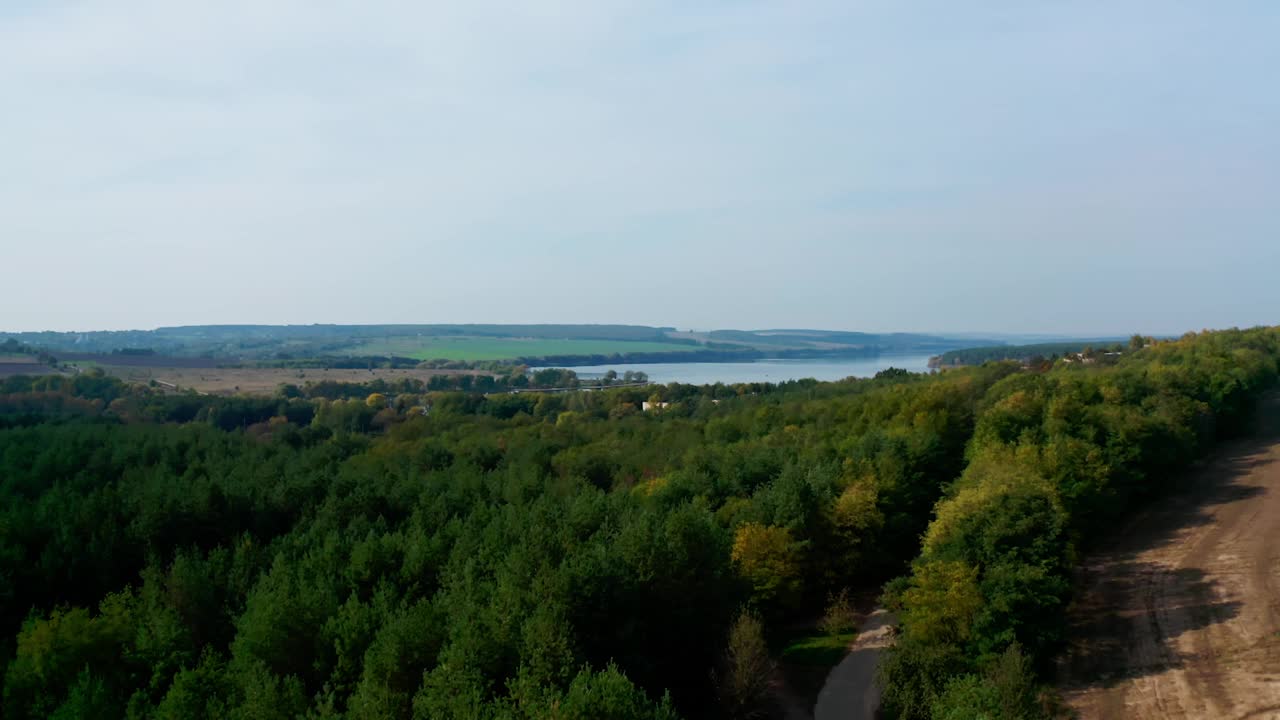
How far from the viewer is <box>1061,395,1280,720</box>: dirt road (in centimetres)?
2681

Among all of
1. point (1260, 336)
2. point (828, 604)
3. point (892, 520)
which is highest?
point (1260, 336)

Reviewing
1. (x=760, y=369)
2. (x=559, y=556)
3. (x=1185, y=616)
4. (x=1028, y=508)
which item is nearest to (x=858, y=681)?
(x=1028, y=508)

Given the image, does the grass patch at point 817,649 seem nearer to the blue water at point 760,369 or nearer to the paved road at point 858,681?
the paved road at point 858,681

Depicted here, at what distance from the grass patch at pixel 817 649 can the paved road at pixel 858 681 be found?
0.31 meters

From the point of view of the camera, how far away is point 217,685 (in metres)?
21.9

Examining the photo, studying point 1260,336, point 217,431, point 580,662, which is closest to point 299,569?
point 580,662

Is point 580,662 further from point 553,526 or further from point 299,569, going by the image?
point 299,569

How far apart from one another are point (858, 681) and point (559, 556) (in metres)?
10.00

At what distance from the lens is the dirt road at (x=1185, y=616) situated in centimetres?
2681

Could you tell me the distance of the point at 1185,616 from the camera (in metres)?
32.9

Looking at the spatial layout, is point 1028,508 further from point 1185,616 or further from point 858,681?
point 858,681

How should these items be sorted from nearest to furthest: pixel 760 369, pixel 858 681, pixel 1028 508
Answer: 1. pixel 858 681
2. pixel 1028 508
3. pixel 760 369

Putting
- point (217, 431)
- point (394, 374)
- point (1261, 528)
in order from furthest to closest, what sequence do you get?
point (394, 374) < point (217, 431) < point (1261, 528)

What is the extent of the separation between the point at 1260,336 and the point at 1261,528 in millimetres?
63972
